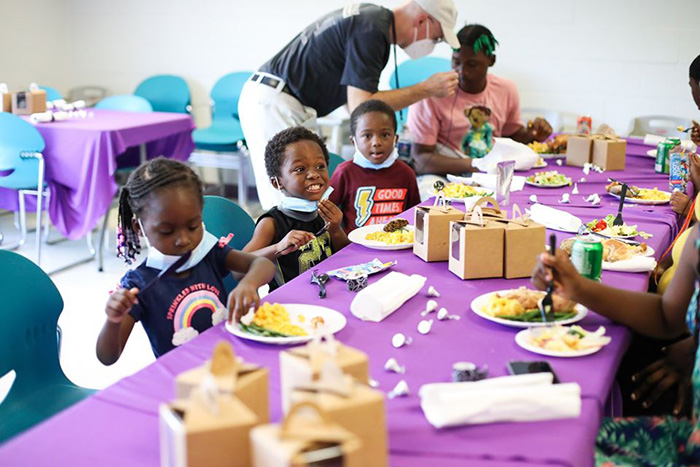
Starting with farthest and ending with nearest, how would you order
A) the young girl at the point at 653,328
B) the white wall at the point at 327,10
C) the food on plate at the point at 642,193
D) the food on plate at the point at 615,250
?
the white wall at the point at 327,10
the food on plate at the point at 642,193
the food on plate at the point at 615,250
the young girl at the point at 653,328

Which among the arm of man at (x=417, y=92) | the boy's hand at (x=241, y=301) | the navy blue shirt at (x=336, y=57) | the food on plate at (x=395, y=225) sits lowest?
the food on plate at (x=395, y=225)

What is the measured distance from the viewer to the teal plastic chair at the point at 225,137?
18.3 ft

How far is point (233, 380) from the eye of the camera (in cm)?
103

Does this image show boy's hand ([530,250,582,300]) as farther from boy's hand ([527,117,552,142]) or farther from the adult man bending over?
boy's hand ([527,117,552,142])

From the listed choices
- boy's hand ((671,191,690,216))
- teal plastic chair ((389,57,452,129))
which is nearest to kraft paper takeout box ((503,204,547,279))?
A: boy's hand ((671,191,690,216))

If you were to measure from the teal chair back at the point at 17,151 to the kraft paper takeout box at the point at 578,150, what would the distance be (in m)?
2.85

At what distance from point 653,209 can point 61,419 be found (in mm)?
2224

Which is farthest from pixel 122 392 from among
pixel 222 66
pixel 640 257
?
pixel 222 66

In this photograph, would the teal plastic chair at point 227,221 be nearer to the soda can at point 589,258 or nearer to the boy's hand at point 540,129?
the soda can at point 589,258

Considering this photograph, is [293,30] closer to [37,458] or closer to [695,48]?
[695,48]

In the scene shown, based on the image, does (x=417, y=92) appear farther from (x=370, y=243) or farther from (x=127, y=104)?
(x=127, y=104)

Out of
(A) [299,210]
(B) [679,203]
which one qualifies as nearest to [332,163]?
(A) [299,210]

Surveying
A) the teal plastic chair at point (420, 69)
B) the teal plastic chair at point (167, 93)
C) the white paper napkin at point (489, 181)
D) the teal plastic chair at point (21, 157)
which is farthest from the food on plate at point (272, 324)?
the teal plastic chair at point (167, 93)

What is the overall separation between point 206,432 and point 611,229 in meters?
1.74
